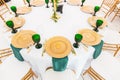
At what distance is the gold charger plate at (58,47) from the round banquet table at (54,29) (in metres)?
0.07

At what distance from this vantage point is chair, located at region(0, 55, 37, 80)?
175 cm

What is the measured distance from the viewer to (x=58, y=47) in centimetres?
155

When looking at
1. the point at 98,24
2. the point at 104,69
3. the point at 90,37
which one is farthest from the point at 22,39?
the point at 104,69

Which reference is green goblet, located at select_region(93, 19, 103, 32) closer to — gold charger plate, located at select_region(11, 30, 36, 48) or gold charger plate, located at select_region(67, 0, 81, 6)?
gold charger plate, located at select_region(67, 0, 81, 6)

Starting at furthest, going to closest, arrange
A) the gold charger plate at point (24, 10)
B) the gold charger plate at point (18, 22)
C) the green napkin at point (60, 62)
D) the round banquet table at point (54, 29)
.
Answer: the gold charger plate at point (24, 10)
the gold charger plate at point (18, 22)
the round banquet table at point (54, 29)
the green napkin at point (60, 62)

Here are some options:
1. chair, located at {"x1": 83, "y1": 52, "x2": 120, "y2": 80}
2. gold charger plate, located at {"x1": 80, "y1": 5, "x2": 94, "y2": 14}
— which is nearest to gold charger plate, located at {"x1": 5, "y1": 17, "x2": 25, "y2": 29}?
gold charger plate, located at {"x1": 80, "y1": 5, "x2": 94, "y2": 14}

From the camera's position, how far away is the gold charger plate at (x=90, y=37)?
1656mm

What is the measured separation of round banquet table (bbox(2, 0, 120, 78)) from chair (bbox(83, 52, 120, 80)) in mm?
171

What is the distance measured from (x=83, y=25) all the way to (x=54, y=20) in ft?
1.44

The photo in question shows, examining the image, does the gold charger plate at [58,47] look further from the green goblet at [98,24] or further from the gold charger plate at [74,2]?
the gold charger plate at [74,2]

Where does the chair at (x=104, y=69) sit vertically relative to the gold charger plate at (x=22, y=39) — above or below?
below

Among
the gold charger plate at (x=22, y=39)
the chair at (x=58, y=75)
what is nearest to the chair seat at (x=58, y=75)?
the chair at (x=58, y=75)

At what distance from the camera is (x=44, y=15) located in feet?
6.93

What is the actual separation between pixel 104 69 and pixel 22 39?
118 centimetres
